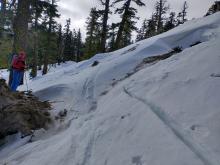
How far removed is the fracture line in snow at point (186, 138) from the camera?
3898 mm

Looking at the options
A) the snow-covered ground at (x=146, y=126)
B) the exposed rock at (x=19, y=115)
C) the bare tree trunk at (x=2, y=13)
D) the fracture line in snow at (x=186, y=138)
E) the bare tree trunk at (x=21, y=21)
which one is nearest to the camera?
the fracture line in snow at (x=186, y=138)

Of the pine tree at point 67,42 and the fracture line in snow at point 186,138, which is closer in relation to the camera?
the fracture line in snow at point 186,138

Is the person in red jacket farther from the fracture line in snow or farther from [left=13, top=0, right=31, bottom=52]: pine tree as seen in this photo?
the fracture line in snow

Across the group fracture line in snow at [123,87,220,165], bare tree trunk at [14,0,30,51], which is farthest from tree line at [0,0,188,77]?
fracture line in snow at [123,87,220,165]

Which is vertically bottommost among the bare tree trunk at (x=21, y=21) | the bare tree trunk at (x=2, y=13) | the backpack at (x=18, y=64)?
the backpack at (x=18, y=64)

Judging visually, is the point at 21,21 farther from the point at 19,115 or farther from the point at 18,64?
the point at 19,115

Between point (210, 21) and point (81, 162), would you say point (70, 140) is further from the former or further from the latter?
point (210, 21)

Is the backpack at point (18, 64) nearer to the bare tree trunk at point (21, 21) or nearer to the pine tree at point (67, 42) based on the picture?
the bare tree trunk at point (21, 21)

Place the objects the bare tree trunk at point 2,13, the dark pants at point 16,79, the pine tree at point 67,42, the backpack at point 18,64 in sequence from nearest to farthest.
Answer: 1. the dark pants at point 16,79
2. the backpack at point 18,64
3. the bare tree trunk at point 2,13
4. the pine tree at point 67,42

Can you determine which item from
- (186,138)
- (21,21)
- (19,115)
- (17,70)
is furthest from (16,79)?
(186,138)

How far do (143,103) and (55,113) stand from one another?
3871 millimetres

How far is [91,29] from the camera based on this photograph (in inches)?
2165

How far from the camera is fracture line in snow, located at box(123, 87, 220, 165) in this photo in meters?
3.90

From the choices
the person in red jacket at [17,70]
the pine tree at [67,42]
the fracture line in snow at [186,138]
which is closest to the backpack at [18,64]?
the person in red jacket at [17,70]
